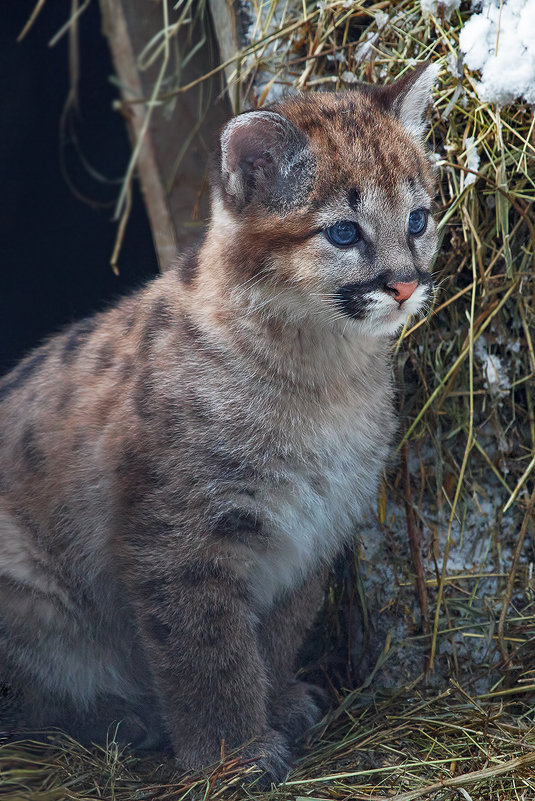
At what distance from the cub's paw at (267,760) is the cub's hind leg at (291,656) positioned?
9.9 inches

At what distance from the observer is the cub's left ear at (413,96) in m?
2.90

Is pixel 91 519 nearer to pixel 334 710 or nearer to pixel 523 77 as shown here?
pixel 334 710

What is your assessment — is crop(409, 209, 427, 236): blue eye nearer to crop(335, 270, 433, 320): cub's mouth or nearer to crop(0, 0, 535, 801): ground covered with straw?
crop(335, 270, 433, 320): cub's mouth

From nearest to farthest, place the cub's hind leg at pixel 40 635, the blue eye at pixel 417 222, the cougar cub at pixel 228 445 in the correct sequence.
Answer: the cougar cub at pixel 228 445 < the blue eye at pixel 417 222 < the cub's hind leg at pixel 40 635

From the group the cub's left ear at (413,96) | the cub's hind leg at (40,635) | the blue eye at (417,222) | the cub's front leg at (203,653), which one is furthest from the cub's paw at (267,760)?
the cub's left ear at (413,96)

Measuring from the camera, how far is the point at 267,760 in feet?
9.18

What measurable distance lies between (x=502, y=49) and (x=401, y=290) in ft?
3.56

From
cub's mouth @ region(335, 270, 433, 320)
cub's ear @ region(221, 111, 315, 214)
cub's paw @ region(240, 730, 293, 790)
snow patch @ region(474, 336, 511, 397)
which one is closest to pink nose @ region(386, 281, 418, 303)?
cub's mouth @ region(335, 270, 433, 320)

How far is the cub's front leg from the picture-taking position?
9.12 ft

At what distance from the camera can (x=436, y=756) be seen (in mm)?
2850

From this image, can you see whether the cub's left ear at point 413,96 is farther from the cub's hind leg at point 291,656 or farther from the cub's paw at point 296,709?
the cub's paw at point 296,709

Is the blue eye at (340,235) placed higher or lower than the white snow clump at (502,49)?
lower

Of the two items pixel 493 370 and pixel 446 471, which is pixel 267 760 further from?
pixel 493 370

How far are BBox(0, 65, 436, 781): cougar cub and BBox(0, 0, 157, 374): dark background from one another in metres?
2.50
